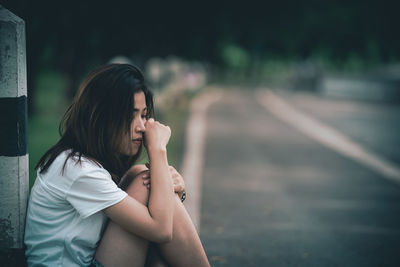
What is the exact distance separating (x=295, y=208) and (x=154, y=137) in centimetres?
349

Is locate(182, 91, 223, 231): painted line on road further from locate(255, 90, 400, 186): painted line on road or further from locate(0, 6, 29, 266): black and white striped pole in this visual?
locate(255, 90, 400, 186): painted line on road

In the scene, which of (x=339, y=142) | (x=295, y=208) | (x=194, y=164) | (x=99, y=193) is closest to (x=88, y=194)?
(x=99, y=193)

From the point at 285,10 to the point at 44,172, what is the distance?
1697 cm

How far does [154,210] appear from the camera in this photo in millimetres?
2336

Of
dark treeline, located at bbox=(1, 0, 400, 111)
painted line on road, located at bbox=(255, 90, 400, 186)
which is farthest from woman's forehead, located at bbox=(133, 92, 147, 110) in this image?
painted line on road, located at bbox=(255, 90, 400, 186)

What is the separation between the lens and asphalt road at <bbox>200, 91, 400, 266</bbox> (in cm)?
415

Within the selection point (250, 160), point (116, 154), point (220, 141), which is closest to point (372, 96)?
point (220, 141)

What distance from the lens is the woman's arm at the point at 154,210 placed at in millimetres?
2270

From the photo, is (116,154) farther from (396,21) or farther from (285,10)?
(396,21)

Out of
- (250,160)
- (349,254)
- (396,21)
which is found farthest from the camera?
(396,21)

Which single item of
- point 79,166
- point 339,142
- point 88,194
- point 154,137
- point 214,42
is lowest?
point 339,142

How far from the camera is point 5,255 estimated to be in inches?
95.0

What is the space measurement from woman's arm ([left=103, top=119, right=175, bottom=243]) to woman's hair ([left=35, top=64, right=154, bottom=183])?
23 centimetres

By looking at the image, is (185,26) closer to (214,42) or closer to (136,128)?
(214,42)
